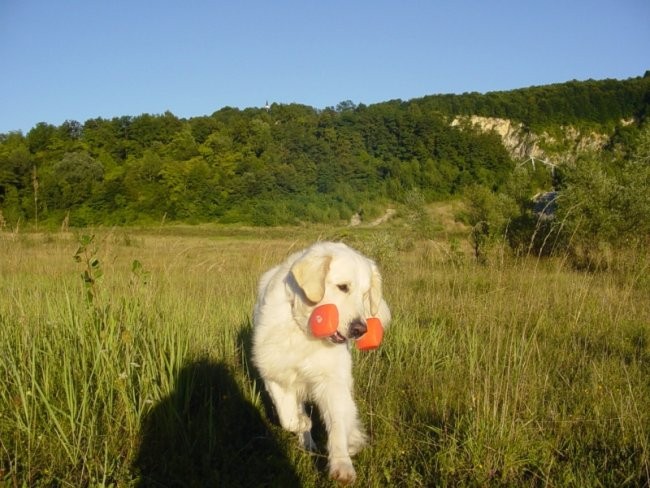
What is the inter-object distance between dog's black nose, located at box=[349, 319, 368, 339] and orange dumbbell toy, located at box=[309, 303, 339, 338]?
0.34ft

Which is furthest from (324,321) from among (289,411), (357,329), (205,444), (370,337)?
(205,444)

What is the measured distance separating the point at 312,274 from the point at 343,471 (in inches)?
45.3

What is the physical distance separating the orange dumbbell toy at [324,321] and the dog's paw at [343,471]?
2.34 ft

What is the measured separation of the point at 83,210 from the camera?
38.2 meters

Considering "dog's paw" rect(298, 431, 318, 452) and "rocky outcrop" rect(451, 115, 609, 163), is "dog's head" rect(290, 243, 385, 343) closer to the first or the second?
"dog's paw" rect(298, 431, 318, 452)

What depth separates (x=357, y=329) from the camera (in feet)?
10.6

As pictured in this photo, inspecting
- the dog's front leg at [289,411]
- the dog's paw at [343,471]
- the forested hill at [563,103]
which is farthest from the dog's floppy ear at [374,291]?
the forested hill at [563,103]

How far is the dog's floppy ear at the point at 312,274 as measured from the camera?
10.8 ft

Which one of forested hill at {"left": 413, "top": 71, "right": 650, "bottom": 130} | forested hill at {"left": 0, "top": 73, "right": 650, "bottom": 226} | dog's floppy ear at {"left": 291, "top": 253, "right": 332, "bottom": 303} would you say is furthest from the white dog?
forested hill at {"left": 413, "top": 71, "right": 650, "bottom": 130}

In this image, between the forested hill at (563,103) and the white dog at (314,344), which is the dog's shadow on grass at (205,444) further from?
the forested hill at (563,103)

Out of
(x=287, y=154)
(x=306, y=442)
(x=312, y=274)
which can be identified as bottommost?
(x=306, y=442)

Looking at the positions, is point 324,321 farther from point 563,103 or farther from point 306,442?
point 563,103

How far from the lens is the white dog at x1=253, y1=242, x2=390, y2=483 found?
3.23 meters

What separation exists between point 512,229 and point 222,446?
16.7 m
